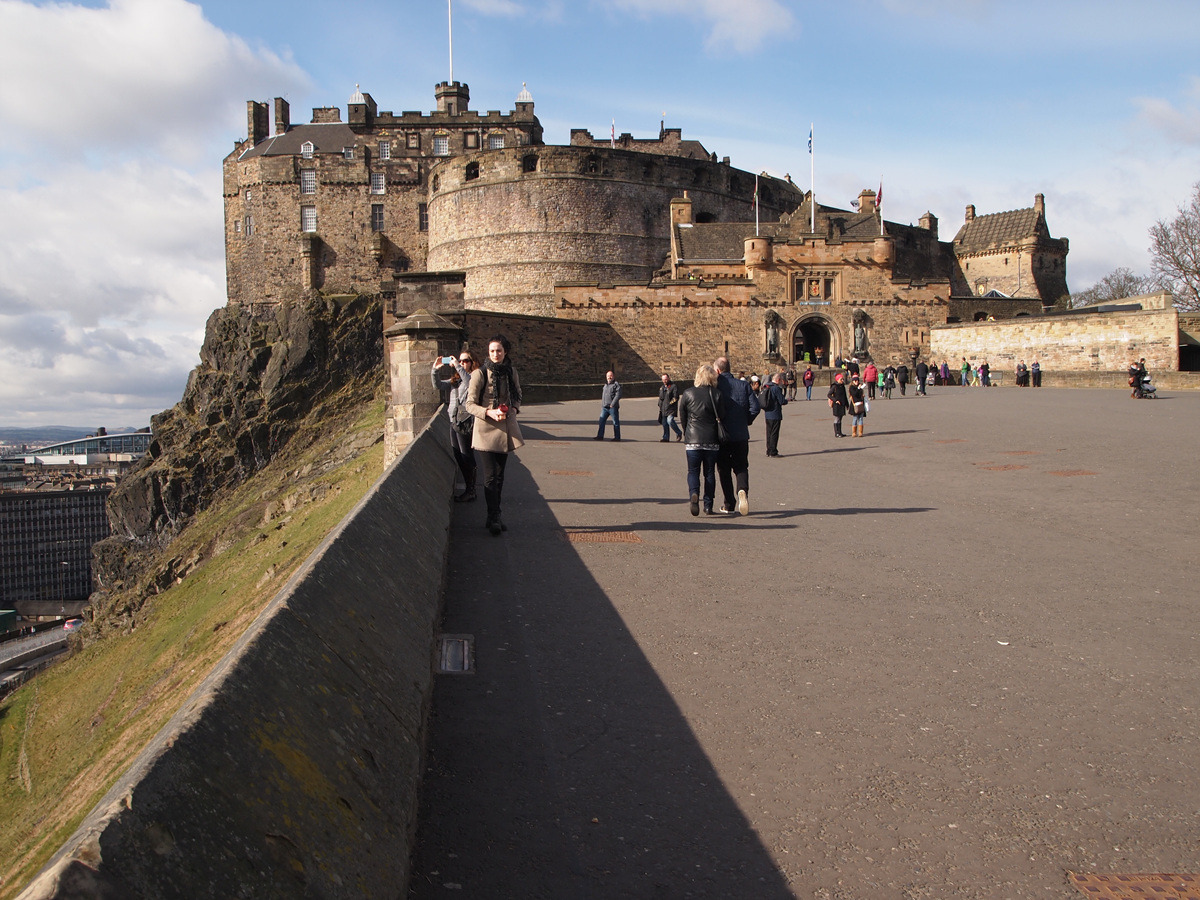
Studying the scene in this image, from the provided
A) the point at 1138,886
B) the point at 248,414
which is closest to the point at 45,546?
the point at 248,414

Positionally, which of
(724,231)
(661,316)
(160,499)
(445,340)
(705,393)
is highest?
(724,231)

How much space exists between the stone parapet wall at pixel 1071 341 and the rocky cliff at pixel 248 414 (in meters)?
26.2

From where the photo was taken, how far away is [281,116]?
59.8 m

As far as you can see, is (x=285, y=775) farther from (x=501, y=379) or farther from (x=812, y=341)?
(x=812, y=341)

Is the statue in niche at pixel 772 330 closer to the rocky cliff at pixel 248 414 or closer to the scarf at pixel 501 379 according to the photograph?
the rocky cliff at pixel 248 414

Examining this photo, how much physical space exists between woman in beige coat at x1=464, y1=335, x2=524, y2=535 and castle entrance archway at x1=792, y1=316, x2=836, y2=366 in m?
35.1

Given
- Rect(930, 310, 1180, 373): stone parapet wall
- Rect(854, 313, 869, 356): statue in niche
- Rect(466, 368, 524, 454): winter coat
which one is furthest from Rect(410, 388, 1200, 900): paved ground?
Rect(854, 313, 869, 356): statue in niche

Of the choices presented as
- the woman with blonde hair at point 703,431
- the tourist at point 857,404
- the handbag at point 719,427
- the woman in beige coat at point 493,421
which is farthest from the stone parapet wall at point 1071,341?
the woman in beige coat at point 493,421

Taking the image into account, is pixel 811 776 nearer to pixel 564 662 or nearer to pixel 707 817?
pixel 707 817

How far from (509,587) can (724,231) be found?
135ft

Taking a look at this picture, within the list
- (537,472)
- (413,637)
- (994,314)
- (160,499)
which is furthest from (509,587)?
(994,314)

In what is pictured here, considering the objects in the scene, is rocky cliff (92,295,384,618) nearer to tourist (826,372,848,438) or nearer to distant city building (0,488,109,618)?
tourist (826,372,848,438)

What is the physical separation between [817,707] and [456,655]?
1.77 metres

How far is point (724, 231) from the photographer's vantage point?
4497cm
